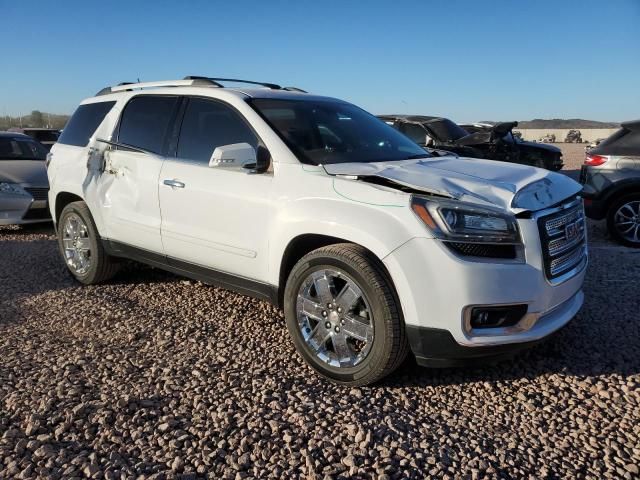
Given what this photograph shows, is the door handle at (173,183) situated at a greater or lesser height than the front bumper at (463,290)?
greater

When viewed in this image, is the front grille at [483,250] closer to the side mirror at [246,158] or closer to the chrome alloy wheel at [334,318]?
the chrome alloy wheel at [334,318]

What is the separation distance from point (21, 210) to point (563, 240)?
767 centimetres

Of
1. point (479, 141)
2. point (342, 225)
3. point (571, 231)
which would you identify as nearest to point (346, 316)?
point (342, 225)

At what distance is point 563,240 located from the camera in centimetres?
328

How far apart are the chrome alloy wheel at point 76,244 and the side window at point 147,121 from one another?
3.57ft

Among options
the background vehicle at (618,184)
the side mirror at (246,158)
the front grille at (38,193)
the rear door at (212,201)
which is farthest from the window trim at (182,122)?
the background vehicle at (618,184)

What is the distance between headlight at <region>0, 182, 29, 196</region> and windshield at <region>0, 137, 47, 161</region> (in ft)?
4.32

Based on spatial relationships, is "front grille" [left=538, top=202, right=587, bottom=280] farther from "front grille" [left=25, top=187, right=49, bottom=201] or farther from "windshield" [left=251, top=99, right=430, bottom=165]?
"front grille" [left=25, top=187, right=49, bottom=201]

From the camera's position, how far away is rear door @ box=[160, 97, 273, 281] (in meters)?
3.75

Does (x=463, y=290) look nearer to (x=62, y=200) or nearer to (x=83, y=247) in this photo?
(x=83, y=247)

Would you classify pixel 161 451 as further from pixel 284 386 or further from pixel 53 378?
pixel 53 378

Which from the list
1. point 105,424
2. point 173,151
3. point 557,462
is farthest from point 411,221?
point 173,151

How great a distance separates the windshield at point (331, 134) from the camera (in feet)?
12.7

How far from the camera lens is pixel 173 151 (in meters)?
4.39
